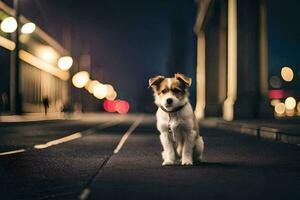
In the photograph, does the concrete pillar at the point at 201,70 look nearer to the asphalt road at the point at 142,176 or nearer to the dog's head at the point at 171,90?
the asphalt road at the point at 142,176

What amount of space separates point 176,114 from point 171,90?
42 centimetres

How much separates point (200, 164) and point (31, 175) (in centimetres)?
290

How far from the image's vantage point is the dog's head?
356 inches

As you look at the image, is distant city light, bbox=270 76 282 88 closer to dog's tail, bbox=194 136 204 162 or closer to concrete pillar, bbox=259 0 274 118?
concrete pillar, bbox=259 0 274 118

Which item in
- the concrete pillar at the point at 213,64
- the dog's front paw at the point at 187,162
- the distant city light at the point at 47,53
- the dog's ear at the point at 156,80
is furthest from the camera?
the distant city light at the point at 47,53

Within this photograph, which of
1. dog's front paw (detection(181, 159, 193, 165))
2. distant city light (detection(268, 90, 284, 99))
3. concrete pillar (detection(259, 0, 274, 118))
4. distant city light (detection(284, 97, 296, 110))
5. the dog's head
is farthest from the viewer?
distant city light (detection(268, 90, 284, 99))

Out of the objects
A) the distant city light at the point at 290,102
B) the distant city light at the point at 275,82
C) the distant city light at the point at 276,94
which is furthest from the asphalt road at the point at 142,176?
the distant city light at the point at 275,82

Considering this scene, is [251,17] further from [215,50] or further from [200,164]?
[200,164]

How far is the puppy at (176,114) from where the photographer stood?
29.8 feet

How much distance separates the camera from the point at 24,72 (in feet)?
190

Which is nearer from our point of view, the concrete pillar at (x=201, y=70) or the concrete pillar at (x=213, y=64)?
the concrete pillar at (x=213, y=64)

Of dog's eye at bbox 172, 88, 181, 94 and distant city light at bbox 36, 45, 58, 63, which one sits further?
distant city light at bbox 36, 45, 58, 63

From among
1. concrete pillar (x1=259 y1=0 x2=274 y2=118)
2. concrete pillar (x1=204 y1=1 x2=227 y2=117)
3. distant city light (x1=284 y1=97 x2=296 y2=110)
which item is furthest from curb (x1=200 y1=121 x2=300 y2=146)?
distant city light (x1=284 y1=97 x2=296 y2=110)

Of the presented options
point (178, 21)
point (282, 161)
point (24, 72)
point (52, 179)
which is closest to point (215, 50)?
point (24, 72)
